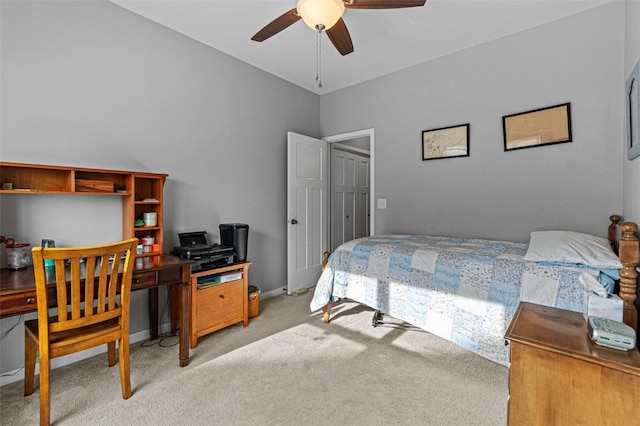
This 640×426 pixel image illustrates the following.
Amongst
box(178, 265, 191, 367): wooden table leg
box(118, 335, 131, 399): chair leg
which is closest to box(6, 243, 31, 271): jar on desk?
box(118, 335, 131, 399): chair leg

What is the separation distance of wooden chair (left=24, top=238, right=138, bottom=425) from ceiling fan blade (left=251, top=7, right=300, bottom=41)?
1.79 metres

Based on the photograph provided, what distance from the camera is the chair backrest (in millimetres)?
1475

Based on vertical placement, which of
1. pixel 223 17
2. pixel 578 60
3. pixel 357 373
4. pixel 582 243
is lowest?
pixel 357 373

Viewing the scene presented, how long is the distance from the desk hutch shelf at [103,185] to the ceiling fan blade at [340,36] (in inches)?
69.4

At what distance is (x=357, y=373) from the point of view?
2.03 metres

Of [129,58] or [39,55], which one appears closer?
[39,55]

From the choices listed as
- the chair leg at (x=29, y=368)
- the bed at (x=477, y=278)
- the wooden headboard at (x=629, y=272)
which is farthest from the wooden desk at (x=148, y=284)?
the wooden headboard at (x=629, y=272)

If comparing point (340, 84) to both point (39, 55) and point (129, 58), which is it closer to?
point (129, 58)

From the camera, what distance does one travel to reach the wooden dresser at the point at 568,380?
0.96 meters

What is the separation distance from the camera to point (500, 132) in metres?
3.00

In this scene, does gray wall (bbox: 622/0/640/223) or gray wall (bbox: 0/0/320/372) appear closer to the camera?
gray wall (bbox: 622/0/640/223)

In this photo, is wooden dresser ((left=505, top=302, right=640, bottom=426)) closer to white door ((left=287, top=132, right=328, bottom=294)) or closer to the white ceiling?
the white ceiling

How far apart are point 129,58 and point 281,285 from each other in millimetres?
2844

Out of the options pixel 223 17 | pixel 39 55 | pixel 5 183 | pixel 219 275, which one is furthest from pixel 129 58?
pixel 219 275
